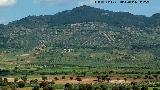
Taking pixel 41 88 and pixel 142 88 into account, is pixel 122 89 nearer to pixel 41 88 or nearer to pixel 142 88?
pixel 142 88

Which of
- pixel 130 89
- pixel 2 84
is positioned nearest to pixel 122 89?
pixel 130 89

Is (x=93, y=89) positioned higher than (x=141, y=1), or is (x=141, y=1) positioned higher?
(x=141, y=1)

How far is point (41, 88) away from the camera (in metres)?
178

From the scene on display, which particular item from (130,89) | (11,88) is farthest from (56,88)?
(130,89)

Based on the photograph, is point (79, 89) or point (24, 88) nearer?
point (79, 89)

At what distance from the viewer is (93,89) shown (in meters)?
169

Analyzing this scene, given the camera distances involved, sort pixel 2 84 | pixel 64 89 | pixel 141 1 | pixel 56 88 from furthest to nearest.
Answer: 1. pixel 2 84
2. pixel 56 88
3. pixel 64 89
4. pixel 141 1

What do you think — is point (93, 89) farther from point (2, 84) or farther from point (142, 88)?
point (2, 84)

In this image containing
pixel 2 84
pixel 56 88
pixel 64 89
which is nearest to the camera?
pixel 64 89

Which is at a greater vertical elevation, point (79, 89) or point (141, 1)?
point (141, 1)

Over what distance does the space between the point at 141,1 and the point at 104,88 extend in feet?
203

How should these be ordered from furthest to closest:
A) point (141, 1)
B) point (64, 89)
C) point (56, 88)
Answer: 1. point (56, 88)
2. point (64, 89)
3. point (141, 1)

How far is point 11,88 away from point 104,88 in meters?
35.1

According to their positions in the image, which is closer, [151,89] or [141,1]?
[141,1]
